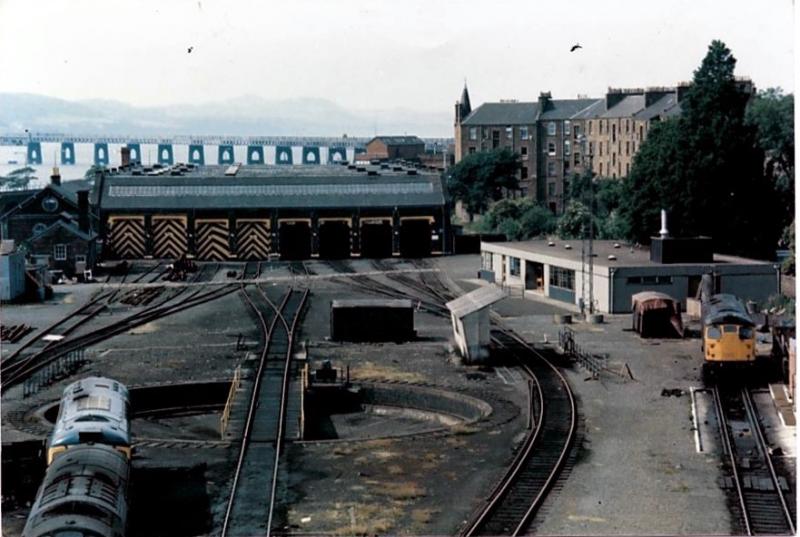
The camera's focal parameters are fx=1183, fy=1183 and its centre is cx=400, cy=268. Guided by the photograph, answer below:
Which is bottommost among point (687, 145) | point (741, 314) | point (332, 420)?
point (332, 420)

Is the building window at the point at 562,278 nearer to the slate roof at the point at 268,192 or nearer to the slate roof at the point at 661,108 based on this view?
the slate roof at the point at 268,192

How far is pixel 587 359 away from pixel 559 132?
78396 mm

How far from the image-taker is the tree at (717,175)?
66.0 meters

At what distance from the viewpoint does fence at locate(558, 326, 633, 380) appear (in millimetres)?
37156

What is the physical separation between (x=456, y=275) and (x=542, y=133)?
51948mm

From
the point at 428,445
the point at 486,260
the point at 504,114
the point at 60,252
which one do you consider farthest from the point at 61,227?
the point at 504,114

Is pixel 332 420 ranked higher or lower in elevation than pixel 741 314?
lower

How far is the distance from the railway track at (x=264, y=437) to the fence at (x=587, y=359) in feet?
31.6

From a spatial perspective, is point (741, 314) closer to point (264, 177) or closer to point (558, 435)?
point (558, 435)

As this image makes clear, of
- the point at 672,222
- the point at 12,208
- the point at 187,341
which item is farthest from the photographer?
the point at 12,208

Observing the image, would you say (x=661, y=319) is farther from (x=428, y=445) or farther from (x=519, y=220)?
(x=519, y=220)

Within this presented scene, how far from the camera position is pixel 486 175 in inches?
4503

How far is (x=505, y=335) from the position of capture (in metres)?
45.4

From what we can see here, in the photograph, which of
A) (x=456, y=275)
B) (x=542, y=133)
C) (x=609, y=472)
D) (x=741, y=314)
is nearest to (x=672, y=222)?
(x=456, y=275)
